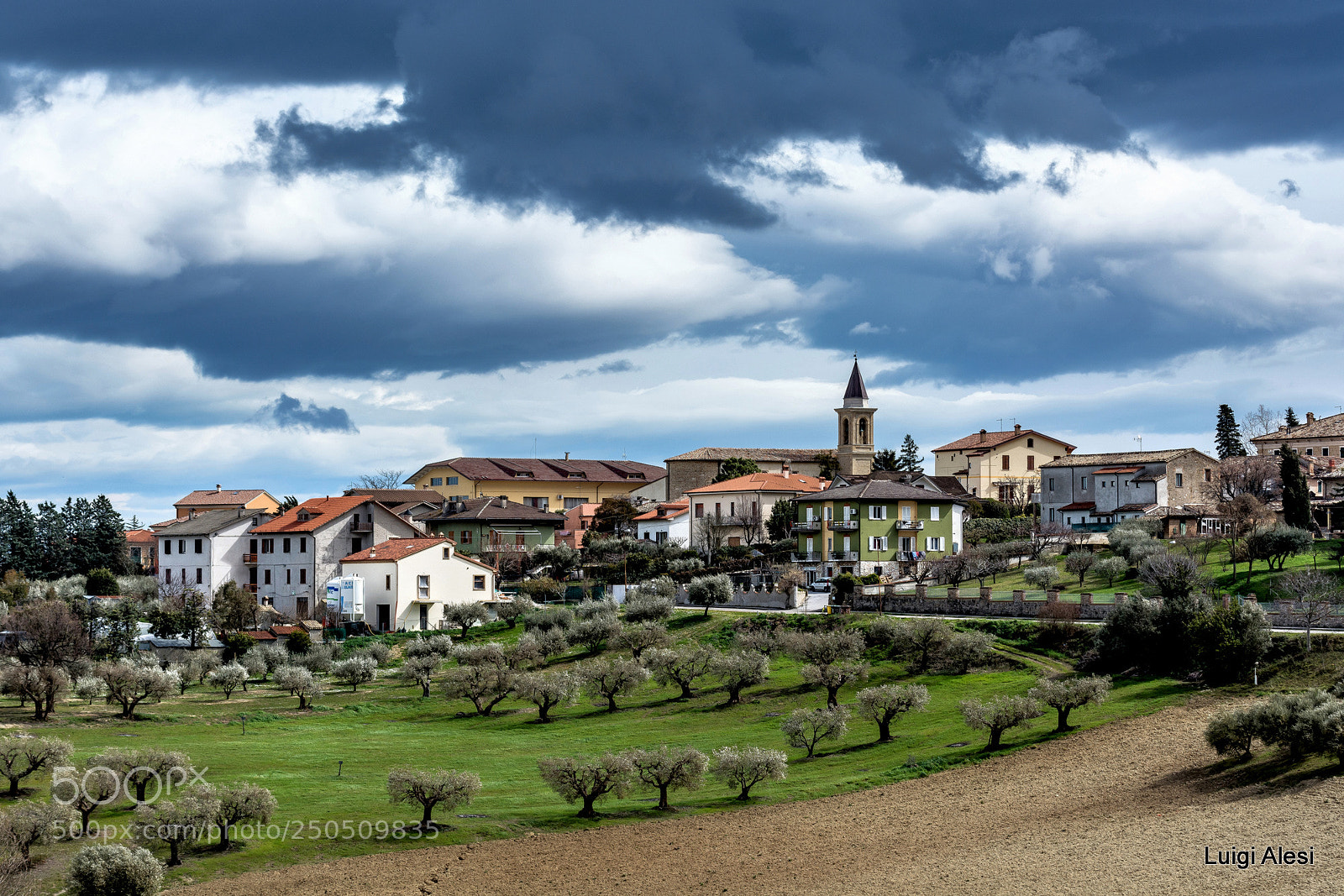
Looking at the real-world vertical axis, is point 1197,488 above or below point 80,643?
above

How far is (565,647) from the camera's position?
60125 millimetres

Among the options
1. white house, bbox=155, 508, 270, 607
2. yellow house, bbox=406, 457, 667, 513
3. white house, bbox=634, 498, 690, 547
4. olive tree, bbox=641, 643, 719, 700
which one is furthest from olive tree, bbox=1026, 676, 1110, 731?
yellow house, bbox=406, 457, 667, 513

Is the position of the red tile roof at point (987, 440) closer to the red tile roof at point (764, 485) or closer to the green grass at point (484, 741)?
the red tile roof at point (764, 485)

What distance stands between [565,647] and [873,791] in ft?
96.7

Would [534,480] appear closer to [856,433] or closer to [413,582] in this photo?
[856,433]

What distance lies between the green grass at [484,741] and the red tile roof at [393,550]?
64.2 ft

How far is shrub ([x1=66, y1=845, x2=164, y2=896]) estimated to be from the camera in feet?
77.5

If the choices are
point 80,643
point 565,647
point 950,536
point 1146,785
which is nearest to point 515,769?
point 1146,785

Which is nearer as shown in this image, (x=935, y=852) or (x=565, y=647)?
(x=935, y=852)

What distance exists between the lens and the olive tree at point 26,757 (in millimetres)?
31906

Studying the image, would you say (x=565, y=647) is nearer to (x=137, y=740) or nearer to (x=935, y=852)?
(x=137, y=740)

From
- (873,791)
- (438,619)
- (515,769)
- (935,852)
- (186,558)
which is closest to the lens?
(935,852)

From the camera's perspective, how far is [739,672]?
156 ft

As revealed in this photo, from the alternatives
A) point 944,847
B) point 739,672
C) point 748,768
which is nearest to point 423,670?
point 739,672
